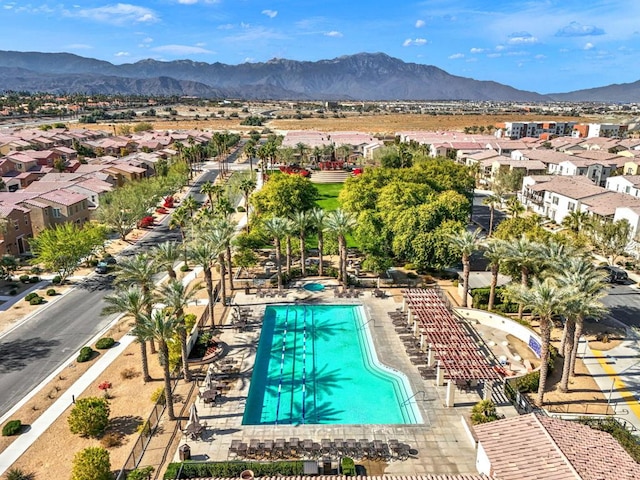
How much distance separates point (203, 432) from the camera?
85.7ft

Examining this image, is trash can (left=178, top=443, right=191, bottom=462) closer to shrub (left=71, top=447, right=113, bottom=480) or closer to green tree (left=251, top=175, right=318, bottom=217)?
shrub (left=71, top=447, right=113, bottom=480)

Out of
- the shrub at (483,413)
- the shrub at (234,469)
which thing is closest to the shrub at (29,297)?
the shrub at (234,469)

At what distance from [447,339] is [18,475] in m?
26.8

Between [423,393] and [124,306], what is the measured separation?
802 inches

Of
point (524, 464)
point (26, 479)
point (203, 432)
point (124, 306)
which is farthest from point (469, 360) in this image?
point (26, 479)

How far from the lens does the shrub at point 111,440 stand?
2545 cm

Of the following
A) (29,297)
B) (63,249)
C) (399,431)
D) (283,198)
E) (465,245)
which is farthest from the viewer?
(283,198)

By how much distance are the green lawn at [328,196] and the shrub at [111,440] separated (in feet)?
166

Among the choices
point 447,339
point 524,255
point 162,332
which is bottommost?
point 447,339

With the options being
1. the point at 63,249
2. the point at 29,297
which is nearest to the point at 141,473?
the point at 29,297

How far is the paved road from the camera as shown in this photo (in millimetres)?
31625

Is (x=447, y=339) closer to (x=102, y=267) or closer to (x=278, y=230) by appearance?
(x=278, y=230)

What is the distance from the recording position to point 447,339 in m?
33.2

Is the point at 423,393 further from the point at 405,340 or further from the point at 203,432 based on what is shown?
the point at 203,432
